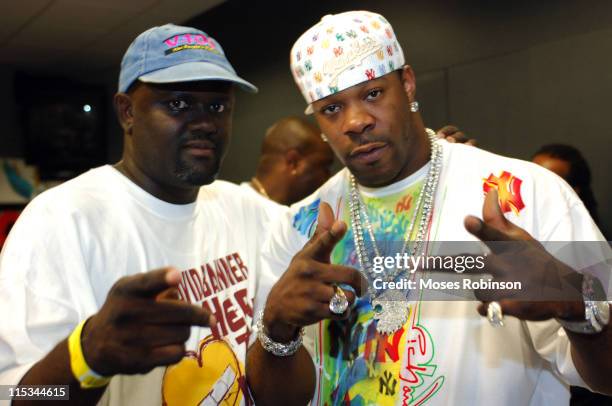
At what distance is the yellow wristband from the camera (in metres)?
1.06

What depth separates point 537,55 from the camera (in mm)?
3016

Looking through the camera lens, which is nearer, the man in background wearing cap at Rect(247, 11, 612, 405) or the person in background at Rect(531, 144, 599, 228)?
the man in background wearing cap at Rect(247, 11, 612, 405)

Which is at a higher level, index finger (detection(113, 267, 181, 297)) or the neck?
the neck

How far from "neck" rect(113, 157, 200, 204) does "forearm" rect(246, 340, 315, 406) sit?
475 mm

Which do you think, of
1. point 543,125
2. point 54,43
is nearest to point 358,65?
point 543,125

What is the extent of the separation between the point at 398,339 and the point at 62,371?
0.77 m

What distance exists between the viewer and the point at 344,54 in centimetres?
160

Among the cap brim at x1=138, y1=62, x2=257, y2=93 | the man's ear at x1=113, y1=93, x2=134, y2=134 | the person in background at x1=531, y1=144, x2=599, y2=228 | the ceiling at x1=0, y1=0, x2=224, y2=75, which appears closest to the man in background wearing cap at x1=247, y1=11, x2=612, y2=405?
the cap brim at x1=138, y1=62, x2=257, y2=93

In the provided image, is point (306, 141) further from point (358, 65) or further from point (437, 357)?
point (437, 357)

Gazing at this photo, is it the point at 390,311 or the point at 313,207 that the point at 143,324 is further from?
the point at 313,207

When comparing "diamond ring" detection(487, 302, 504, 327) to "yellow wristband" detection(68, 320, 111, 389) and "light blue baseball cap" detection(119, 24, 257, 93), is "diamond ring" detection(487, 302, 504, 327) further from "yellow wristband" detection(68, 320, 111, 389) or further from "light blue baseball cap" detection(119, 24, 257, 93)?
"light blue baseball cap" detection(119, 24, 257, 93)

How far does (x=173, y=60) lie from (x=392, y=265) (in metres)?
0.81

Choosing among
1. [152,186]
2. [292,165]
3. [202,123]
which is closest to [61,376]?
[152,186]

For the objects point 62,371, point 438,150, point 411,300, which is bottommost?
point 62,371
